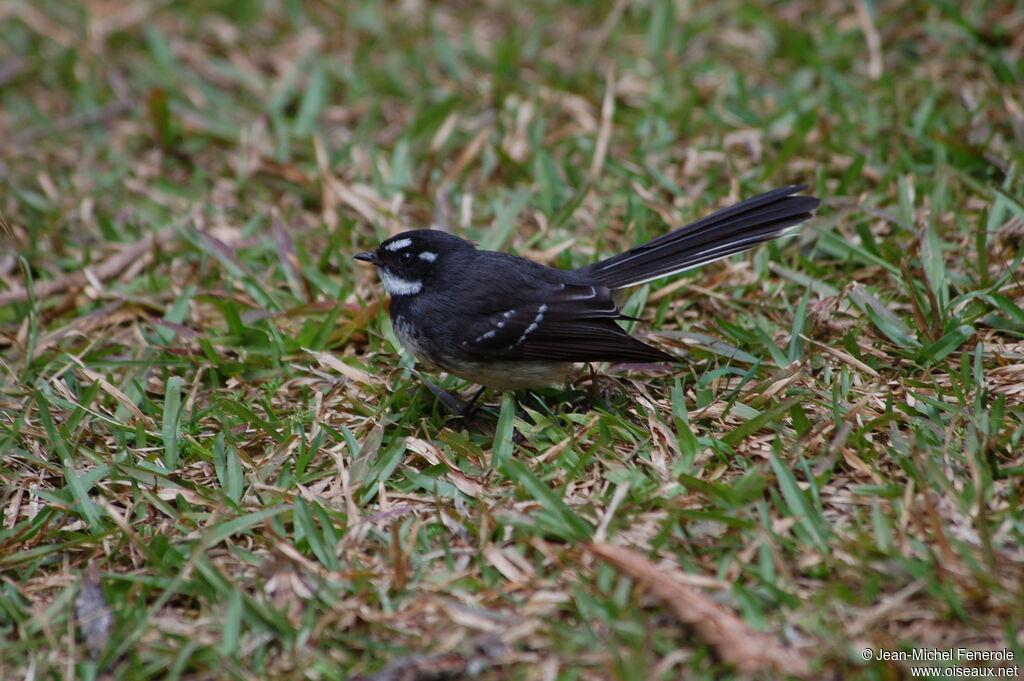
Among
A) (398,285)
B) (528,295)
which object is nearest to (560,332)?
(528,295)

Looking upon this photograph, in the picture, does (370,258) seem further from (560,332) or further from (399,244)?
(560,332)

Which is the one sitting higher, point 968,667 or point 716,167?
point 716,167

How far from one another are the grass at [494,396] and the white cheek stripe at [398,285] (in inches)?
18.2

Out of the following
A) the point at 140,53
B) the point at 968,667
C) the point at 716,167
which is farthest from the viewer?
the point at 140,53

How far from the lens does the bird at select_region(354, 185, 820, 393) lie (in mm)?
4469

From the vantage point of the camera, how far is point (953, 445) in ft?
13.0

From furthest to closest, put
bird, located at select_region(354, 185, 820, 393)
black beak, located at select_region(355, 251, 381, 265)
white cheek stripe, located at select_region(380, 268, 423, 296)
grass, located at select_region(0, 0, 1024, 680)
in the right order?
black beak, located at select_region(355, 251, 381, 265) < white cheek stripe, located at select_region(380, 268, 423, 296) < bird, located at select_region(354, 185, 820, 393) < grass, located at select_region(0, 0, 1024, 680)

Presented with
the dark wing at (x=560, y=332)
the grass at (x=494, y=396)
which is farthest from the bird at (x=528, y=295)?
the grass at (x=494, y=396)

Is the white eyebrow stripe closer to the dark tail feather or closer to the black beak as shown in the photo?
the black beak

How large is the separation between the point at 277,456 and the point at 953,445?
2.98 m

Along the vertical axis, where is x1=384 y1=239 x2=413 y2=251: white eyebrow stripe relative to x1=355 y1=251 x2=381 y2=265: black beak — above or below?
above

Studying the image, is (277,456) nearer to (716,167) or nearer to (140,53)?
(716,167)

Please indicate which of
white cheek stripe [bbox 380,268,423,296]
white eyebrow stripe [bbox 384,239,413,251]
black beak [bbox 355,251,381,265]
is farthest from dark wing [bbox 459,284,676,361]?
black beak [bbox 355,251,381,265]

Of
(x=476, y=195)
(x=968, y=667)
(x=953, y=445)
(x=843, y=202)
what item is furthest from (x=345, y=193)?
(x=968, y=667)
